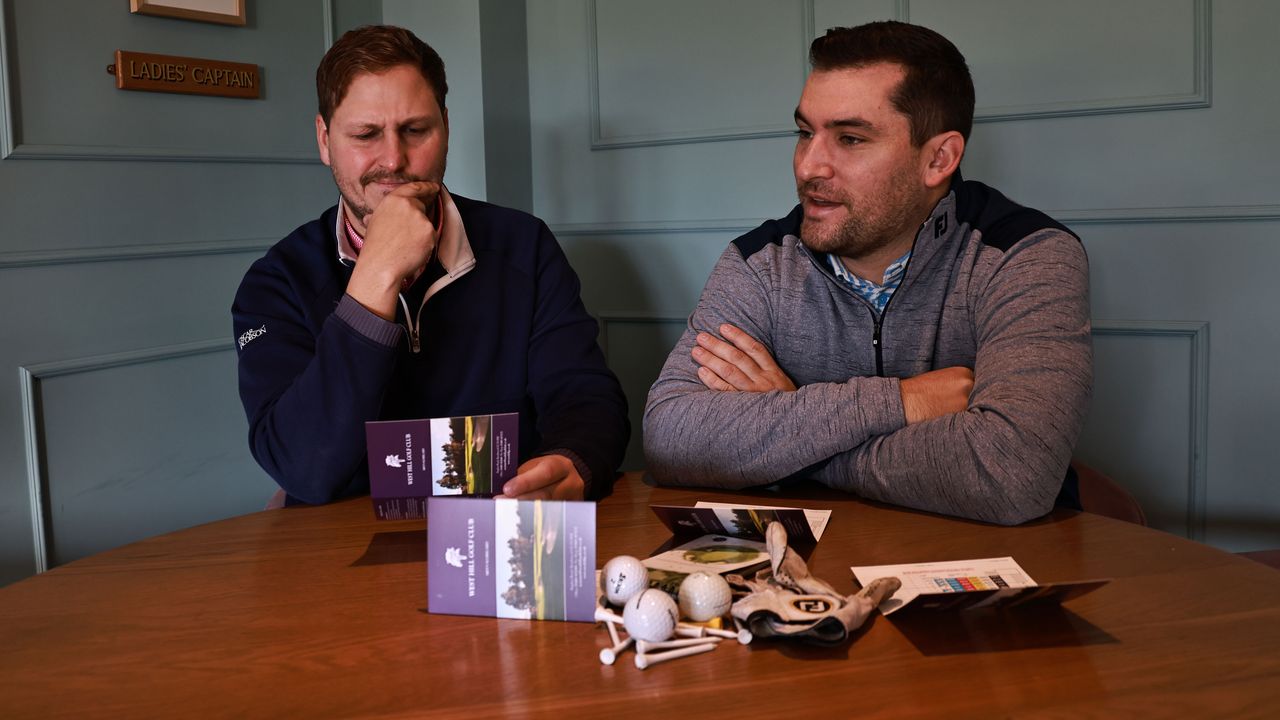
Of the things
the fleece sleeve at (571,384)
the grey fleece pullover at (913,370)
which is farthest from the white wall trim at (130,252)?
the grey fleece pullover at (913,370)

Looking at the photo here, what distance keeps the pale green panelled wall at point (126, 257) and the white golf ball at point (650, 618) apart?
1.92 m

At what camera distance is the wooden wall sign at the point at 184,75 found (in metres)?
2.54

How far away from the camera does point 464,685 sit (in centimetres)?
102

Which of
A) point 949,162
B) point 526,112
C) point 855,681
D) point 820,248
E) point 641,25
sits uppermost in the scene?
point 641,25

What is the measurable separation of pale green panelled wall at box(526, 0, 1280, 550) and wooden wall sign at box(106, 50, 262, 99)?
118cm

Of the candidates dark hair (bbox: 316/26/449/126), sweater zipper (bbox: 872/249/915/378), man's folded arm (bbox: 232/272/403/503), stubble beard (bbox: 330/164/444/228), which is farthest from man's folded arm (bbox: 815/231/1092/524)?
dark hair (bbox: 316/26/449/126)

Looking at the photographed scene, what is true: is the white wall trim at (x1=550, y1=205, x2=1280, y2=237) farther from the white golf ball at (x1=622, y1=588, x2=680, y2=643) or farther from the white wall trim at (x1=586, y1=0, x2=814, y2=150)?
the white golf ball at (x1=622, y1=588, x2=680, y2=643)

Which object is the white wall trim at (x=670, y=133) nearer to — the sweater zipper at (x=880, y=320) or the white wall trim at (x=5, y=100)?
the sweater zipper at (x=880, y=320)

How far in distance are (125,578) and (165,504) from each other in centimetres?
142

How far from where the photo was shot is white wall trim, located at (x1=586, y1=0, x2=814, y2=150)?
2830mm

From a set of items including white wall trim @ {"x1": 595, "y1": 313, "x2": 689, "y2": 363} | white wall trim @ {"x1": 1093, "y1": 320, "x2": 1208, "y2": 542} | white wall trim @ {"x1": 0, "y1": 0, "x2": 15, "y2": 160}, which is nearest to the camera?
white wall trim @ {"x1": 0, "y1": 0, "x2": 15, "y2": 160}

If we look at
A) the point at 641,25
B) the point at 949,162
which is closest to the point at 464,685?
the point at 949,162

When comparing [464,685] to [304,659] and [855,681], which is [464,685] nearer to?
[304,659]

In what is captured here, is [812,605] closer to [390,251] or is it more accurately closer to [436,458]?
[436,458]
